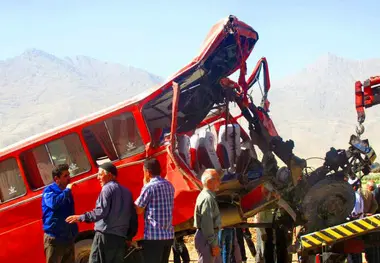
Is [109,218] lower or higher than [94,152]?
lower

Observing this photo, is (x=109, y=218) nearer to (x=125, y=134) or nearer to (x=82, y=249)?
(x=82, y=249)

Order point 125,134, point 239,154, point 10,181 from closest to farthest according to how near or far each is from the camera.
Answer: point 125,134
point 10,181
point 239,154

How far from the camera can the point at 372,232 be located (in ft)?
24.7

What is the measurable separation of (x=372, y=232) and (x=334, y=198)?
1112mm

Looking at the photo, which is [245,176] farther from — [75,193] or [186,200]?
[75,193]

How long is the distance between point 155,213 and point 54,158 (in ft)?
8.74

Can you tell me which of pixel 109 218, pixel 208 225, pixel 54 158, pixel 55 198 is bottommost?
pixel 208 225

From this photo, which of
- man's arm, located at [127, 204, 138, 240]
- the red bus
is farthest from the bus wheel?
man's arm, located at [127, 204, 138, 240]

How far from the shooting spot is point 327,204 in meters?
8.50

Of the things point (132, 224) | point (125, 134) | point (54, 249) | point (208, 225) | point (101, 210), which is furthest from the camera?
point (125, 134)

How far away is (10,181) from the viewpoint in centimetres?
843

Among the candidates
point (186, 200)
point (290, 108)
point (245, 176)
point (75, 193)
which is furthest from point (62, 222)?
point (290, 108)

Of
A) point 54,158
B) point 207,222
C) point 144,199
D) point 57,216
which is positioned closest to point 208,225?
point 207,222

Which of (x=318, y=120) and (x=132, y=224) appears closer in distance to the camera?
(x=132, y=224)
